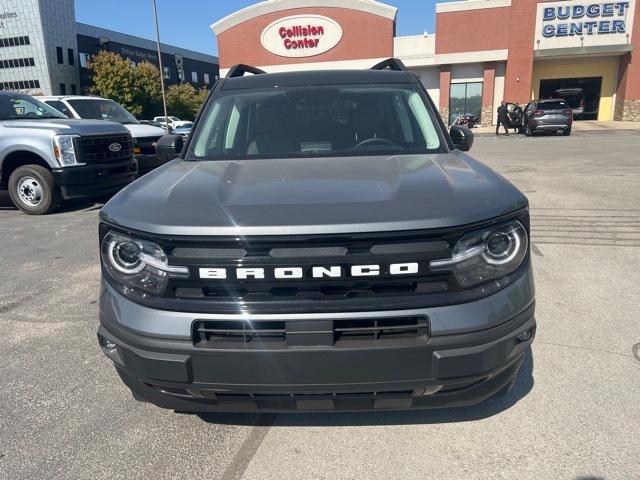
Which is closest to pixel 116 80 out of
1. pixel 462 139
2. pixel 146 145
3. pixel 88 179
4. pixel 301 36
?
pixel 301 36

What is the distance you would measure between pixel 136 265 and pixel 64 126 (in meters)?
6.97

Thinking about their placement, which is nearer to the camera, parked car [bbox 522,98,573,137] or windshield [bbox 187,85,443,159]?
windshield [bbox 187,85,443,159]

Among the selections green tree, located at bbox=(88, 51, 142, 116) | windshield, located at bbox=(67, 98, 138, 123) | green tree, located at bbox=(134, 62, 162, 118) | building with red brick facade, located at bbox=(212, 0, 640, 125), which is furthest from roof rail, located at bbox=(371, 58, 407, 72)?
green tree, located at bbox=(134, 62, 162, 118)

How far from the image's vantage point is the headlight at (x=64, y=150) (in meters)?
7.75

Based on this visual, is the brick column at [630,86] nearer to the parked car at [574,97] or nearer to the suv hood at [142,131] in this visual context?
the parked car at [574,97]

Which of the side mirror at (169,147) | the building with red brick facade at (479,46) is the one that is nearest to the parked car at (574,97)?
the building with red brick facade at (479,46)

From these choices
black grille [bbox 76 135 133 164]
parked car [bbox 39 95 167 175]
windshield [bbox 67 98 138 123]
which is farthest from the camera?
windshield [bbox 67 98 138 123]

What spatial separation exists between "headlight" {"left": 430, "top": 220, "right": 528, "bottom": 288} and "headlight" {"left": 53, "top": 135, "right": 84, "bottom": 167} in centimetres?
758

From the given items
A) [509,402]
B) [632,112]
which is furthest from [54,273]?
[632,112]

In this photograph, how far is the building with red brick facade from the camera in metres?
31.9

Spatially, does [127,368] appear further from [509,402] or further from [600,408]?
[600,408]

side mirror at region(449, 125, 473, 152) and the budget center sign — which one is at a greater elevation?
the budget center sign

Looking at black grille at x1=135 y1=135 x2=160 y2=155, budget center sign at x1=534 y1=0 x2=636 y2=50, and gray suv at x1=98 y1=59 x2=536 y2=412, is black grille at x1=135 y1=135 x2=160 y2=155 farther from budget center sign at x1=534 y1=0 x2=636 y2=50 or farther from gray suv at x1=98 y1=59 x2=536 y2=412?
budget center sign at x1=534 y1=0 x2=636 y2=50

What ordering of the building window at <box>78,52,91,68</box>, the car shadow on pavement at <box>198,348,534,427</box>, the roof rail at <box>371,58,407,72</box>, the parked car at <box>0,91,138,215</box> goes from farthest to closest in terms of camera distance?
the building window at <box>78,52,91,68</box>, the parked car at <box>0,91,138,215</box>, the roof rail at <box>371,58,407,72</box>, the car shadow on pavement at <box>198,348,534,427</box>
